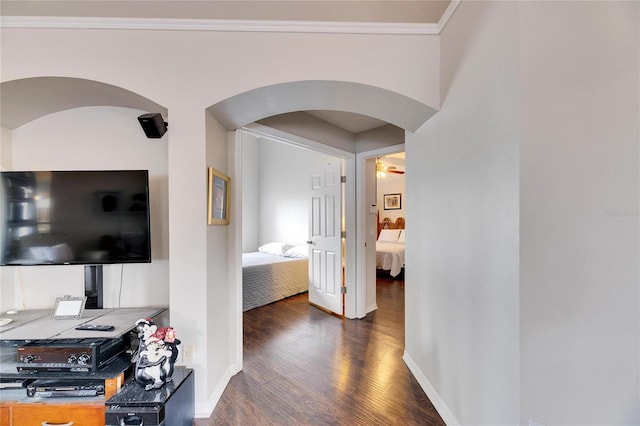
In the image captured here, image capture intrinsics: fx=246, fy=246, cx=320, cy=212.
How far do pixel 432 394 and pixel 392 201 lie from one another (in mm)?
5926

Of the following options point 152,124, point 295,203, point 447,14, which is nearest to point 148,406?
point 152,124

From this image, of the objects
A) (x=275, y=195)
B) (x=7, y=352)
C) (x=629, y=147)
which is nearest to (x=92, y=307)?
(x=7, y=352)

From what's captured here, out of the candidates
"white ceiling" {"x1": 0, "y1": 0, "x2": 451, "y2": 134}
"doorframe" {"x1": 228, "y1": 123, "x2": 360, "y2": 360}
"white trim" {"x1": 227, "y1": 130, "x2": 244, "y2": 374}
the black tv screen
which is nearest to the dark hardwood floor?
"white trim" {"x1": 227, "y1": 130, "x2": 244, "y2": 374}

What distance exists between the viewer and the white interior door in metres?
3.27

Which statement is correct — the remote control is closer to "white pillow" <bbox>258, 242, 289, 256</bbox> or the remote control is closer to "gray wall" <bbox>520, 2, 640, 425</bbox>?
"gray wall" <bbox>520, 2, 640, 425</bbox>

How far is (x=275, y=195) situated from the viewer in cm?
582

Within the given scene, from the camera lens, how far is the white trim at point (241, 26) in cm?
153

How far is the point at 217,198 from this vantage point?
1765 millimetres

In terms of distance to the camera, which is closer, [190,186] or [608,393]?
[608,393]

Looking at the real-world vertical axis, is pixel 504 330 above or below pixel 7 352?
above

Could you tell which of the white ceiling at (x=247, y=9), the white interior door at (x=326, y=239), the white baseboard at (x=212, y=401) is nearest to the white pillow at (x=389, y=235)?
the white interior door at (x=326, y=239)

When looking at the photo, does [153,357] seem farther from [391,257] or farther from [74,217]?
[391,257]

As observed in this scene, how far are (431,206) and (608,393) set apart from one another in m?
1.16

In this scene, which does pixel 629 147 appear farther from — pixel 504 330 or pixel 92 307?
pixel 92 307
